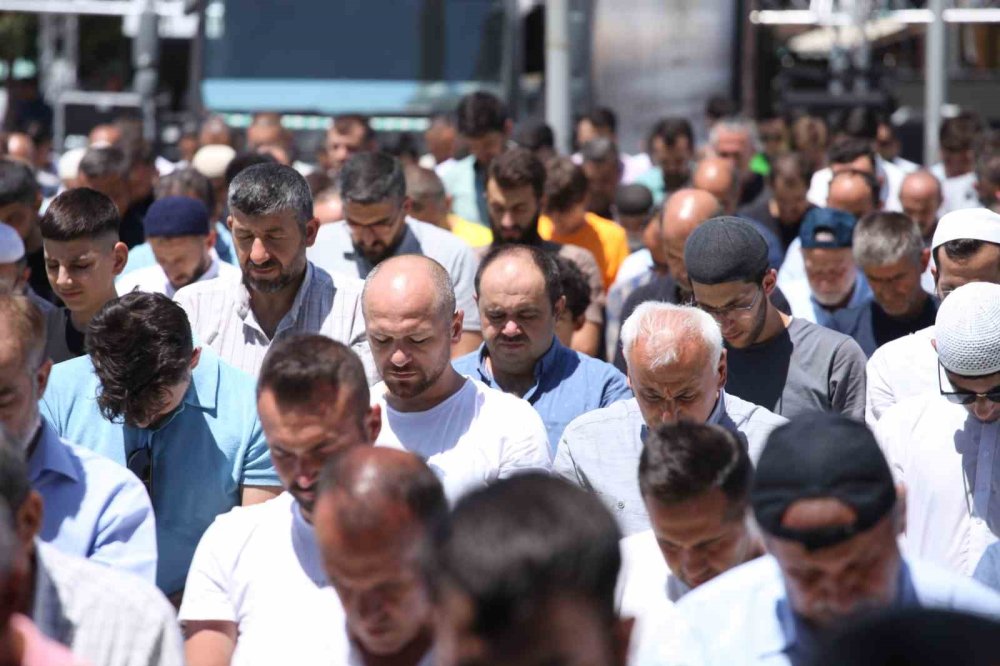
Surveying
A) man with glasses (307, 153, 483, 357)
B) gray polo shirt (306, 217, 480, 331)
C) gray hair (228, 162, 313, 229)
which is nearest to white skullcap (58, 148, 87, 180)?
gray polo shirt (306, 217, 480, 331)

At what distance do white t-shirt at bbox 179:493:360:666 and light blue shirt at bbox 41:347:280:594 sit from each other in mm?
953

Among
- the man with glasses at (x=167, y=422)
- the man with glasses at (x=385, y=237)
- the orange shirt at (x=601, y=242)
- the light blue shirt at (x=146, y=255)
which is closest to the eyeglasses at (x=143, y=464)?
the man with glasses at (x=167, y=422)

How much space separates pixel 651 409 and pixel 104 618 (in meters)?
2.17

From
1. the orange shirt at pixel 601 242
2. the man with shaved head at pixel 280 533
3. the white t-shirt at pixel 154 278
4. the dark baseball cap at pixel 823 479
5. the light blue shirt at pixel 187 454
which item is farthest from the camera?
the orange shirt at pixel 601 242

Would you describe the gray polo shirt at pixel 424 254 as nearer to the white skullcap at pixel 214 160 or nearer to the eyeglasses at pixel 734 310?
the eyeglasses at pixel 734 310

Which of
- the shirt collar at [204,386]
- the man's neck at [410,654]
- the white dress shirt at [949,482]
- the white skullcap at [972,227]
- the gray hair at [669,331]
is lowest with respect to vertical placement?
the white dress shirt at [949,482]

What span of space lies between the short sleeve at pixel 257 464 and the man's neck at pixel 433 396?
A: 1.40 feet

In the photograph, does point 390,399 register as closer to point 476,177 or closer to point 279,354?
Answer: point 279,354

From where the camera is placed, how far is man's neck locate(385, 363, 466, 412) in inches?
210

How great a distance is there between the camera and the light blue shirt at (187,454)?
16.9 ft

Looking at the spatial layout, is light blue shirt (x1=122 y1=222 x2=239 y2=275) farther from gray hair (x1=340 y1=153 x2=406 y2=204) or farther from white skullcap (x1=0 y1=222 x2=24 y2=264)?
white skullcap (x1=0 y1=222 x2=24 y2=264)

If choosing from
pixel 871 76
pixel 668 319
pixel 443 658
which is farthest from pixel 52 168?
pixel 443 658

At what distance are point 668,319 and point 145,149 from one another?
620 cm

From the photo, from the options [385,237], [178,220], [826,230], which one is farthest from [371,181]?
[826,230]
